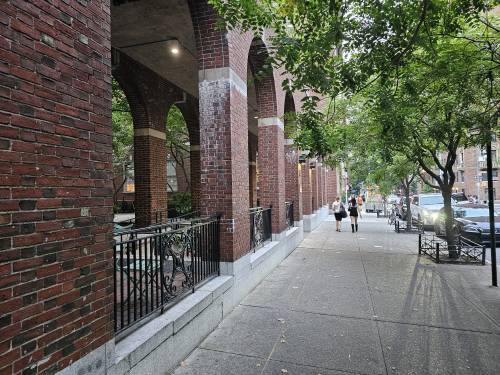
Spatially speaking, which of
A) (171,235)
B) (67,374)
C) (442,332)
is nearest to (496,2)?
(442,332)

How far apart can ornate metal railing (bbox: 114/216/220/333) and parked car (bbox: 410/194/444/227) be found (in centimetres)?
1347

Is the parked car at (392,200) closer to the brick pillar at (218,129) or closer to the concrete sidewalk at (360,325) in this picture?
the concrete sidewalk at (360,325)

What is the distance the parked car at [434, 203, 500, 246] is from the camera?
11.4 meters

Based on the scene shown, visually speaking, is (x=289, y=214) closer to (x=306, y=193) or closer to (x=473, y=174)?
(x=306, y=193)

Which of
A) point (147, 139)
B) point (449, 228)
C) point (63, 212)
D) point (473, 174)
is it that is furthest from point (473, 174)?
point (63, 212)

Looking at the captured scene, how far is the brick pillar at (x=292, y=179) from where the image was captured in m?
11.5

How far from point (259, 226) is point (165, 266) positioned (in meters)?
3.30

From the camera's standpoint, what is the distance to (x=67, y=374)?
2.34 metres

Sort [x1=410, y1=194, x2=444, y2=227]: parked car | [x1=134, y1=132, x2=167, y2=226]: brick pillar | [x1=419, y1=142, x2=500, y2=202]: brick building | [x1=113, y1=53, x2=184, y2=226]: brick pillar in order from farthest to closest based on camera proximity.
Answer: [x1=419, y1=142, x2=500, y2=202]: brick building
[x1=410, y1=194, x2=444, y2=227]: parked car
[x1=134, y1=132, x2=167, y2=226]: brick pillar
[x1=113, y1=53, x2=184, y2=226]: brick pillar

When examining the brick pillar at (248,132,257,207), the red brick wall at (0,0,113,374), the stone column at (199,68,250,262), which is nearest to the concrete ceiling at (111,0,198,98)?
the stone column at (199,68,250,262)

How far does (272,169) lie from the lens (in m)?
9.00

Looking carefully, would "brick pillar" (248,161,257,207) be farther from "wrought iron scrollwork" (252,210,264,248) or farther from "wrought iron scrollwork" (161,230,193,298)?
"wrought iron scrollwork" (161,230,193,298)

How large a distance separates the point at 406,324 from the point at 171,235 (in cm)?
347

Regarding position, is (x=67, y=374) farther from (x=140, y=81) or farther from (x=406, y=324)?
(x=140, y=81)
